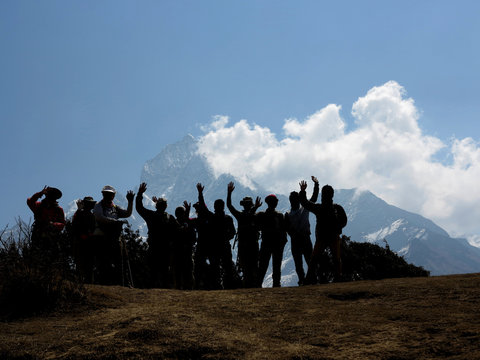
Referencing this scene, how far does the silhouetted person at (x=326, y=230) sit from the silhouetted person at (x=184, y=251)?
2.70 metres

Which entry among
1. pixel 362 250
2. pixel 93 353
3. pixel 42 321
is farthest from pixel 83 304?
pixel 362 250

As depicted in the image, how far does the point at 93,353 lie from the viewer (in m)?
4.23

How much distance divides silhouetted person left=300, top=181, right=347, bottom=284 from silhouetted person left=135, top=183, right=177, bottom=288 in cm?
279

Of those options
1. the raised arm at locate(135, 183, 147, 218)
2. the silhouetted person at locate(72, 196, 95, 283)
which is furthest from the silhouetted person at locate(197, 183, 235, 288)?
the silhouetted person at locate(72, 196, 95, 283)

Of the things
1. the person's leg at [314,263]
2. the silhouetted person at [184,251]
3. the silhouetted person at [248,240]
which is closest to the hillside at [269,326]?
the person's leg at [314,263]

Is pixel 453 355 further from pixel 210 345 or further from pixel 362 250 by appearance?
pixel 362 250

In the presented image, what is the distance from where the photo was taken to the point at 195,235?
10109 millimetres

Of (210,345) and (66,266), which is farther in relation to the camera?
(66,266)

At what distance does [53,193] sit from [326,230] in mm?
5141

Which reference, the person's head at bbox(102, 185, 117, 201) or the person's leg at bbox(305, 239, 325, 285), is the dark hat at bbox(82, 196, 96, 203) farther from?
the person's leg at bbox(305, 239, 325, 285)

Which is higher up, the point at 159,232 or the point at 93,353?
the point at 159,232

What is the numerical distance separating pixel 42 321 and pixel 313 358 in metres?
3.08

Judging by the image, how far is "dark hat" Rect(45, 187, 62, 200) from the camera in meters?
8.89

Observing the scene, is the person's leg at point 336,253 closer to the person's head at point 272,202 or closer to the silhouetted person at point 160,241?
the person's head at point 272,202
